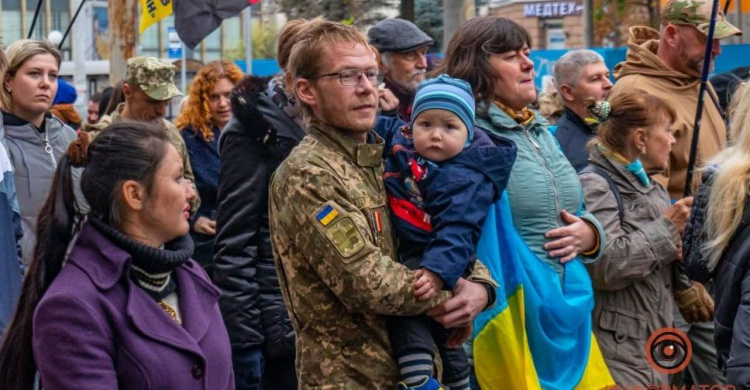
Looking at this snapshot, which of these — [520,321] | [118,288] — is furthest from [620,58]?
[118,288]

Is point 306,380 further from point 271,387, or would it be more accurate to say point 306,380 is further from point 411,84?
point 411,84

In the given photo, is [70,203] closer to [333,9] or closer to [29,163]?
[29,163]

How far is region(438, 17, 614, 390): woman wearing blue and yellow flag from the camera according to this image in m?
4.50

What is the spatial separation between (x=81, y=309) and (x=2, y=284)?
2.27 m

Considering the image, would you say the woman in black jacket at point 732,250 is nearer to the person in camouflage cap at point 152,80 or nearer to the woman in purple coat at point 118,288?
the woman in purple coat at point 118,288

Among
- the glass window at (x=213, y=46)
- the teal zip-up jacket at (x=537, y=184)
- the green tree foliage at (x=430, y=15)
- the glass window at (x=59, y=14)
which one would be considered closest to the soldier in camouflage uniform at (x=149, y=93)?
the teal zip-up jacket at (x=537, y=184)

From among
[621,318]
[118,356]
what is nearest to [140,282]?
[118,356]

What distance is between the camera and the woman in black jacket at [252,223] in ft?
17.9

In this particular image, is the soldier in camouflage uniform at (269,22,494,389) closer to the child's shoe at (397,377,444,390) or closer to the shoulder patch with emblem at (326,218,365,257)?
the shoulder patch with emblem at (326,218,365,257)

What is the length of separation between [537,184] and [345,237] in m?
1.11

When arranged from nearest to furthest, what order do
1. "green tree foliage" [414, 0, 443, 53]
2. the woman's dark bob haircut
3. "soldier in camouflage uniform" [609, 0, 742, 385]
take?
the woman's dark bob haircut → "soldier in camouflage uniform" [609, 0, 742, 385] → "green tree foliage" [414, 0, 443, 53]

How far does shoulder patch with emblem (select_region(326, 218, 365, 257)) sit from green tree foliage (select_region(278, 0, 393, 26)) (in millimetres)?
16238

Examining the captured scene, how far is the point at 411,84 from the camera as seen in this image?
636 centimetres

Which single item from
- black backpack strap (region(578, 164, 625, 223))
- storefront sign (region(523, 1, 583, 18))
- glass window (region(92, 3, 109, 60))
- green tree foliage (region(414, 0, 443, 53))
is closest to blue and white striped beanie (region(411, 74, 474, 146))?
black backpack strap (region(578, 164, 625, 223))
